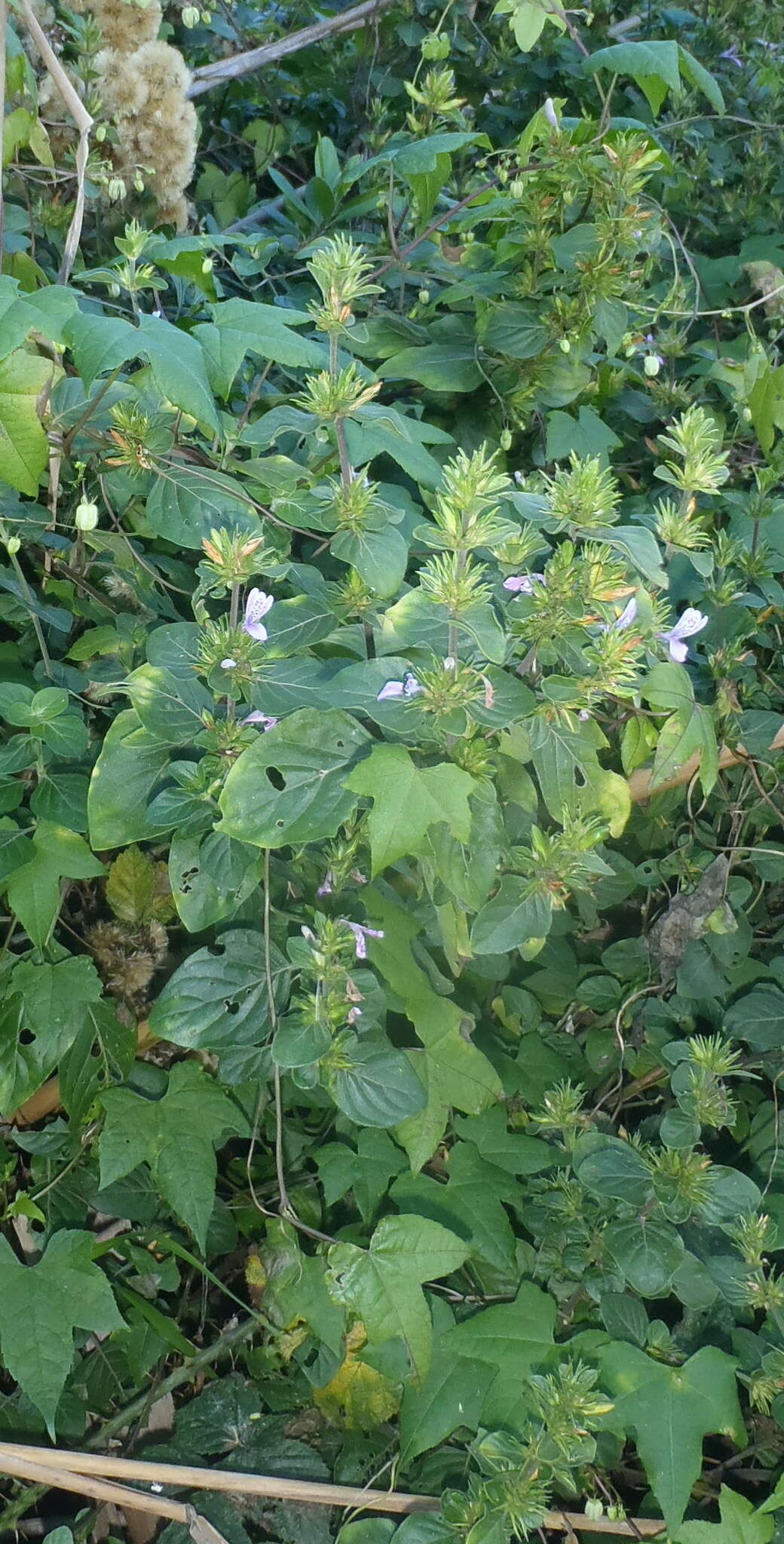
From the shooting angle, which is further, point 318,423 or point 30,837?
point 30,837

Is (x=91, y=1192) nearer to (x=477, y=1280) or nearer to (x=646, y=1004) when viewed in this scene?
(x=477, y=1280)

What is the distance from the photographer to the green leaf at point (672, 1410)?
1066mm

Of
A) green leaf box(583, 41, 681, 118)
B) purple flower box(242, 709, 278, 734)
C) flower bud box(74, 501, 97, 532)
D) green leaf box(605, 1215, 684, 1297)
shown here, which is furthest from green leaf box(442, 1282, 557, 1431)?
green leaf box(583, 41, 681, 118)

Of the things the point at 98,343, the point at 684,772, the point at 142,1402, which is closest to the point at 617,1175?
the point at 684,772

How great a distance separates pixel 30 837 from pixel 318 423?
0.51 m

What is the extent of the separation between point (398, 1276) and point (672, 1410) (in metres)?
0.29

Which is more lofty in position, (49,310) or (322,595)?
(49,310)

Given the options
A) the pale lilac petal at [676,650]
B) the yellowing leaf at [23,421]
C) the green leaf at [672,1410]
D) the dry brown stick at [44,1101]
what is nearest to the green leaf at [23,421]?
the yellowing leaf at [23,421]

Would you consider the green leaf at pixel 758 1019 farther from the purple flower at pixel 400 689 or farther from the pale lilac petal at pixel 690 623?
the purple flower at pixel 400 689

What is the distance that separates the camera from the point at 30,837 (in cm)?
115

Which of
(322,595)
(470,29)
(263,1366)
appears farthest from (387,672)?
(470,29)

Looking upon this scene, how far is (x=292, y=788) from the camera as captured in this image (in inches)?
35.0

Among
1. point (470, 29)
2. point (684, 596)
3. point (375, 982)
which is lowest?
point (375, 982)

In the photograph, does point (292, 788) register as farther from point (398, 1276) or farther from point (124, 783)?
point (398, 1276)
